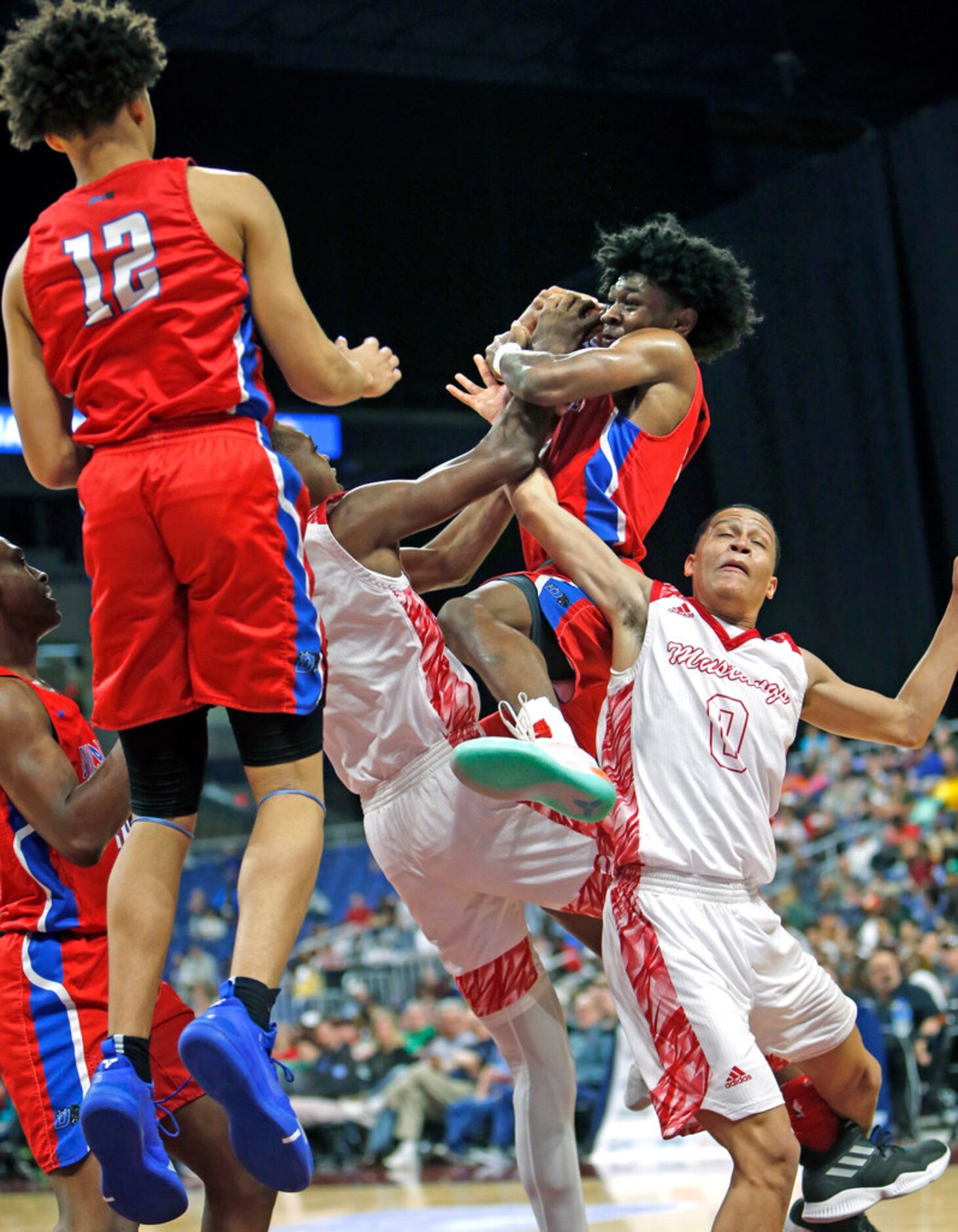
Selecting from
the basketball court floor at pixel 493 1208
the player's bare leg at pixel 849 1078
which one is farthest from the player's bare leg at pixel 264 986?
the basketball court floor at pixel 493 1208

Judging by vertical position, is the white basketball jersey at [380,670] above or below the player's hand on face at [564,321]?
below

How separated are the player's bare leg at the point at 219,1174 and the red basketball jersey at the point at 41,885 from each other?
517 mm

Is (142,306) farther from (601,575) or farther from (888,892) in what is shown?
(888,892)

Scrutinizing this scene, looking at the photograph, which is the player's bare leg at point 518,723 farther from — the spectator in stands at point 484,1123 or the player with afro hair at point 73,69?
the spectator in stands at point 484,1123

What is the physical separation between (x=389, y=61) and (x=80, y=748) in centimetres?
838

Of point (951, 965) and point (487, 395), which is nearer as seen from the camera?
point (487, 395)

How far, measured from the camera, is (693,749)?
346 centimetres

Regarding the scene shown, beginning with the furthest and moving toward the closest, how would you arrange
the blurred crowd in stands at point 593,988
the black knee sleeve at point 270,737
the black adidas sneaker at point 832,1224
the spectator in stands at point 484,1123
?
the spectator in stands at point 484,1123 → the blurred crowd in stands at point 593,988 → the black adidas sneaker at point 832,1224 → the black knee sleeve at point 270,737

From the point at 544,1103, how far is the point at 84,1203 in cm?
118

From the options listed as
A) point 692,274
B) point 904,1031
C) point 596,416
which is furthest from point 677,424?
point 904,1031

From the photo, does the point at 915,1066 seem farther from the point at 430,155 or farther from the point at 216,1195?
the point at 430,155

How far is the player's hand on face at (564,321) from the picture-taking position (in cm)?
386

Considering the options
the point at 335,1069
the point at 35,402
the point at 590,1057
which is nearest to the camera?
the point at 35,402

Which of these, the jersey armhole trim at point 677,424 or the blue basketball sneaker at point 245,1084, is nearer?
the blue basketball sneaker at point 245,1084
